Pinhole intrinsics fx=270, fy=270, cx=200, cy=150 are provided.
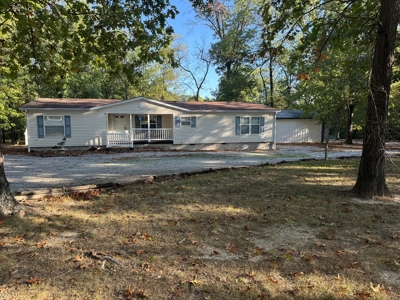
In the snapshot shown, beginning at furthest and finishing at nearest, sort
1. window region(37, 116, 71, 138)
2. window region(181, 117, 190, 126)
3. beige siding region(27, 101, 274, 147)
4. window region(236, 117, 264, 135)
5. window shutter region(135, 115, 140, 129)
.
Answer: window shutter region(135, 115, 140, 129), window region(236, 117, 264, 135), window region(181, 117, 190, 126), beige siding region(27, 101, 274, 147), window region(37, 116, 71, 138)

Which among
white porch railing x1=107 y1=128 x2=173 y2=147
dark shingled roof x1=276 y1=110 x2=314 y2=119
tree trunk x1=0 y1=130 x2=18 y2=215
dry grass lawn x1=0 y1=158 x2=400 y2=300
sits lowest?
dry grass lawn x1=0 y1=158 x2=400 y2=300

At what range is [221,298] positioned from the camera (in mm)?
2346

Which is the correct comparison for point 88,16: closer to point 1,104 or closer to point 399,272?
point 399,272

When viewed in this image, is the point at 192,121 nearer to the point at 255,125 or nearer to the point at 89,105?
the point at 255,125

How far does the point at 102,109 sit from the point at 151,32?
12751 mm

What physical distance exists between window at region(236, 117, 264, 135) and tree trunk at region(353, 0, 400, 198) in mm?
13291

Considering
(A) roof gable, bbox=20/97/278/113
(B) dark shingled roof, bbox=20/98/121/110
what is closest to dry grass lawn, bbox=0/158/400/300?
(A) roof gable, bbox=20/97/278/113

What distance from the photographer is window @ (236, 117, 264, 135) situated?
61.6 feet

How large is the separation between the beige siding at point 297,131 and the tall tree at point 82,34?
20783mm

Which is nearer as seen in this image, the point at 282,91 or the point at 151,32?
the point at 151,32

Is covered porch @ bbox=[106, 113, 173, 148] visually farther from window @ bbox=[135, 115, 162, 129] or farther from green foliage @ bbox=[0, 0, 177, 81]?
green foliage @ bbox=[0, 0, 177, 81]

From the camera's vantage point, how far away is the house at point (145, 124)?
52.6ft

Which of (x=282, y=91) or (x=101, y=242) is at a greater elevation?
(x=282, y=91)

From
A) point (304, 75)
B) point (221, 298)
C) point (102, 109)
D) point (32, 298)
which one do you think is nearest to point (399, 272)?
point (221, 298)
